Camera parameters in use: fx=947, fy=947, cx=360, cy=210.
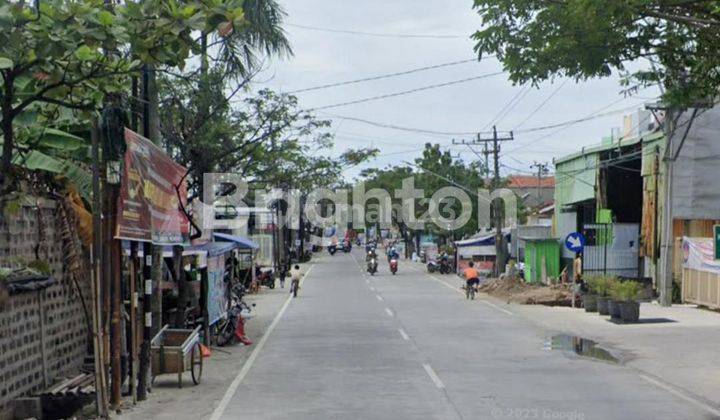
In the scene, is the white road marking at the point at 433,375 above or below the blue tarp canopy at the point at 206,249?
below

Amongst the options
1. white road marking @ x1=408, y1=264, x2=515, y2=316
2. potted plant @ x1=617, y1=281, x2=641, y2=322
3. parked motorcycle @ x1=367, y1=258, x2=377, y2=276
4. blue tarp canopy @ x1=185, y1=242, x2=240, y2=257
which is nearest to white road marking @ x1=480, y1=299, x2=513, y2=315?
white road marking @ x1=408, y1=264, x2=515, y2=316

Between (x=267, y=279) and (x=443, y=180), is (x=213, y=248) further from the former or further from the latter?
(x=443, y=180)

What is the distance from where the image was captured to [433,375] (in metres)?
15.3

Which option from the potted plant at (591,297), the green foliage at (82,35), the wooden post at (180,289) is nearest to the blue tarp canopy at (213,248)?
the wooden post at (180,289)

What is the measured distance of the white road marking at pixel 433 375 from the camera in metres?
14.2

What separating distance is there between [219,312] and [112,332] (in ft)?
31.4

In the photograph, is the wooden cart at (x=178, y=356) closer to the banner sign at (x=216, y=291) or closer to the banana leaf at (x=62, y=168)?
the banana leaf at (x=62, y=168)

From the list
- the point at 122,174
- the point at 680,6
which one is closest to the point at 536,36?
the point at 680,6

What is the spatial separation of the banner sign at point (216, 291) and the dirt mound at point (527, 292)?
→ 15.1m

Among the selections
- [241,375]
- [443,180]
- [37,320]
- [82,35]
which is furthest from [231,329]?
[443,180]

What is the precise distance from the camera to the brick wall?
451 inches

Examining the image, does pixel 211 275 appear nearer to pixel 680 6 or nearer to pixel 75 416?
pixel 75 416

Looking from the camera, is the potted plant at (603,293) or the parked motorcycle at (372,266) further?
the parked motorcycle at (372,266)

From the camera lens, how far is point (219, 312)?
21688 millimetres
